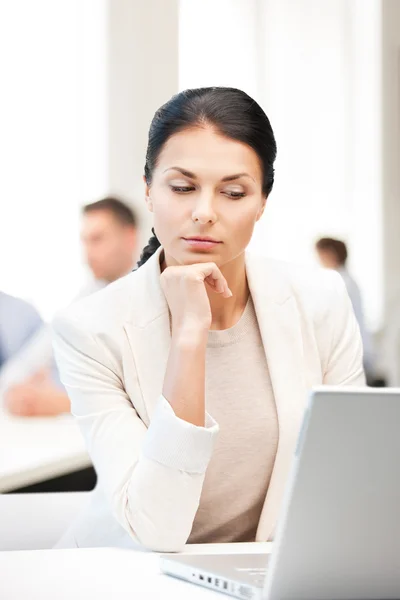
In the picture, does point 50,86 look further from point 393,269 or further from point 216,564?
point 216,564

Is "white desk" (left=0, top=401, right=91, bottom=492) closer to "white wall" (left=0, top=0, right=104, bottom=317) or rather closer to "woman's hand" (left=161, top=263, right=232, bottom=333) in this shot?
"woman's hand" (left=161, top=263, right=232, bottom=333)

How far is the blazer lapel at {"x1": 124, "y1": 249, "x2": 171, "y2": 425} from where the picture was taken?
4.94 ft

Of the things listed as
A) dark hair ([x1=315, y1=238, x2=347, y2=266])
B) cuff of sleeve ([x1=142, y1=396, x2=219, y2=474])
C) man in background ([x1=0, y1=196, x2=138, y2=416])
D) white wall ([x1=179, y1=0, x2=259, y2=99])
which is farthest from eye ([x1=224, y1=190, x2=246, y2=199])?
dark hair ([x1=315, y1=238, x2=347, y2=266])

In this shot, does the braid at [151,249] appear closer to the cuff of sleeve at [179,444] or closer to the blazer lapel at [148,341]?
the blazer lapel at [148,341]

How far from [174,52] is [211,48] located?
36cm

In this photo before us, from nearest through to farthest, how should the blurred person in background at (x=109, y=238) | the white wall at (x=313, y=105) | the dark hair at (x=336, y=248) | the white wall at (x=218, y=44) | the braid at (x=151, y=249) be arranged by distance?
the braid at (x=151, y=249) < the blurred person in background at (x=109, y=238) < the white wall at (x=218, y=44) < the dark hair at (x=336, y=248) < the white wall at (x=313, y=105)

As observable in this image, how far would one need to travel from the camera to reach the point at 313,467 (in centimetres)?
87

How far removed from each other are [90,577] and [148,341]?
1.70ft

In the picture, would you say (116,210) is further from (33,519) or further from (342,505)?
(342,505)

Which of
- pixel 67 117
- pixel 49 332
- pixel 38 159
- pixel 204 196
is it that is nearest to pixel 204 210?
pixel 204 196

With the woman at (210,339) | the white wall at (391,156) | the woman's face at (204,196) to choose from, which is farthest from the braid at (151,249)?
the white wall at (391,156)

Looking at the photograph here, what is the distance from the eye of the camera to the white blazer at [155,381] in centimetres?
131

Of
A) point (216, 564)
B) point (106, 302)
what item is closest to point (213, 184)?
point (106, 302)

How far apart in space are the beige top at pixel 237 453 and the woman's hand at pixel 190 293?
6.4 inches
